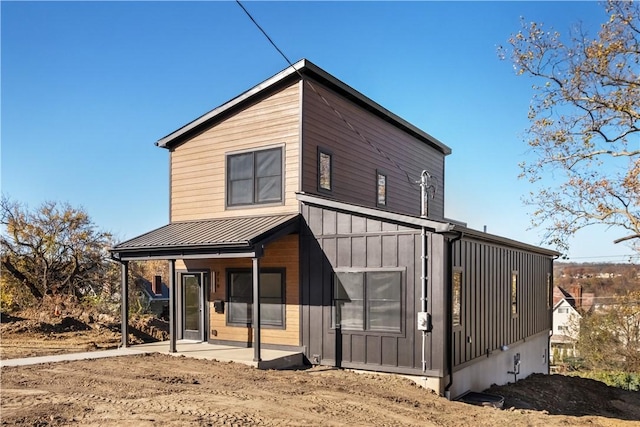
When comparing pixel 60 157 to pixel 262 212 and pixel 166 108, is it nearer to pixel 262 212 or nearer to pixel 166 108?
pixel 166 108

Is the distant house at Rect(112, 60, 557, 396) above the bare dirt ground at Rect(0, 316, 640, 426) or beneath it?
above

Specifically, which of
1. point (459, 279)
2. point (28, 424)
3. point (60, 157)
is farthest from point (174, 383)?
point (60, 157)

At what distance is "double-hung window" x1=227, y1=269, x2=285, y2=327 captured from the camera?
456 inches

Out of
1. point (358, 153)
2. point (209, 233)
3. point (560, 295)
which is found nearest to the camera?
point (209, 233)

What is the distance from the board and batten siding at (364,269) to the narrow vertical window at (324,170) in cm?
120

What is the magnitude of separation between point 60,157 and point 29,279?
23.3ft

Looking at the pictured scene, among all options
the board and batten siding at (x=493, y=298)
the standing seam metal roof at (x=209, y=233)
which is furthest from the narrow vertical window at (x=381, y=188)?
the standing seam metal roof at (x=209, y=233)

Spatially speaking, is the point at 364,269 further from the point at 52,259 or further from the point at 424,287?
the point at 52,259

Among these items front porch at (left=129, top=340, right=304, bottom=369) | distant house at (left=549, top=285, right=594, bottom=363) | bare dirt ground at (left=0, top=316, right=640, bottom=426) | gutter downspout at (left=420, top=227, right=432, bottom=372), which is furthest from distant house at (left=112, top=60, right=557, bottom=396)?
distant house at (left=549, top=285, right=594, bottom=363)

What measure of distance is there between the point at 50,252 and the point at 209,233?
13.0 meters

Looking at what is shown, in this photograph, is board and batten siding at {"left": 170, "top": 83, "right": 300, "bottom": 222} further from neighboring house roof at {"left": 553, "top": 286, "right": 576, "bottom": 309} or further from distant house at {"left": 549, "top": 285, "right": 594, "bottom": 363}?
neighboring house roof at {"left": 553, "top": 286, "right": 576, "bottom": 309}

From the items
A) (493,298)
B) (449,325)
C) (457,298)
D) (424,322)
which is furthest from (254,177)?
(493,298)

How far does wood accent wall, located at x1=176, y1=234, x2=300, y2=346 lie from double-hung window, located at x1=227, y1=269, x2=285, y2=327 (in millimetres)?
146

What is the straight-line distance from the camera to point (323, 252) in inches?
430
